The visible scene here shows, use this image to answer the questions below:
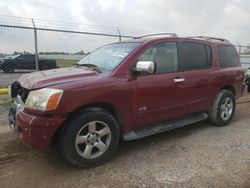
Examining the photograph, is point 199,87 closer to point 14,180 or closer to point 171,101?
point 171,101

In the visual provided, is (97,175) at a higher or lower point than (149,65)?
lower

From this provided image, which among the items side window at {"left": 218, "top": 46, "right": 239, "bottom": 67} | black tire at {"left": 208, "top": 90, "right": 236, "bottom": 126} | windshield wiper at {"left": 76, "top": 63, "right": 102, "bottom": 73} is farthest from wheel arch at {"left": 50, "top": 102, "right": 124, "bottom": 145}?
side window at {"left": 218, "top": 46, "right": 239, "bottom": 67}

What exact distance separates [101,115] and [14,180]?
1342 millimetres

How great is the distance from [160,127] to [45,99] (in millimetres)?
2019

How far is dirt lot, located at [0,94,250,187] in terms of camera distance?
133 inches

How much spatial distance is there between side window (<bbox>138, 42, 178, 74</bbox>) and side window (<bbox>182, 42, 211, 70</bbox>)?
231mm

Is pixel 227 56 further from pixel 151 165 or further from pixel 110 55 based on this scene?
pixel 151 165

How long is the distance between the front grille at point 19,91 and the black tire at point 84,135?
2.43 feet

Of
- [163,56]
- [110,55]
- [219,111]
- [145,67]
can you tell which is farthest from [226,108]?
[110,55]

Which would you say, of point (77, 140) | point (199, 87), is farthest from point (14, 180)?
point (199, 87)

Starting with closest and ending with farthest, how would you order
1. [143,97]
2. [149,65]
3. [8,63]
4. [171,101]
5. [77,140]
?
[77,140] → [149,65] → [143,97] → [171,101] → [8,63]

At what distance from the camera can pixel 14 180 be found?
135 inches

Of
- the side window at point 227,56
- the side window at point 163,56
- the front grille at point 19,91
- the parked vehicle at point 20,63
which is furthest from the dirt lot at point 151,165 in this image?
the parked vehicle at point 20,63

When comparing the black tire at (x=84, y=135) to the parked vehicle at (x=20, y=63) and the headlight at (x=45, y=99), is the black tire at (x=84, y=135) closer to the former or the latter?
the headlight at (x=45, y=99)
